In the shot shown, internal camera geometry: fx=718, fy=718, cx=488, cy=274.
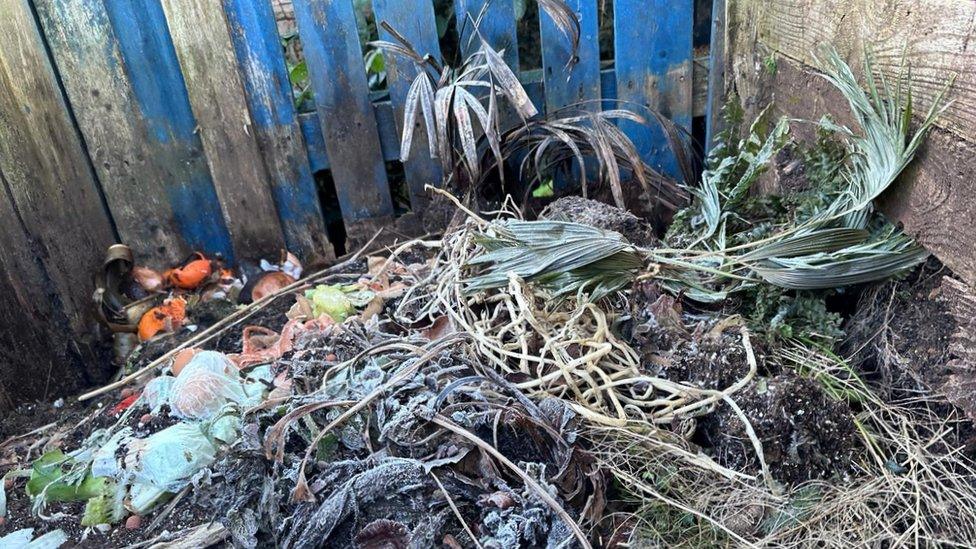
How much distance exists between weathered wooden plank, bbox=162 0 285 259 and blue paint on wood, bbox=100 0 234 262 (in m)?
0.07

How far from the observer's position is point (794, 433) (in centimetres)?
166

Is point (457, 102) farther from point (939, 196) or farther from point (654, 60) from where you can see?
point (939, 196)

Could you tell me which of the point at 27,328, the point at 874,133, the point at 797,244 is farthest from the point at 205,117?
the point at 874,133

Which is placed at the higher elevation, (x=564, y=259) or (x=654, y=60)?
(x=654, y=60)

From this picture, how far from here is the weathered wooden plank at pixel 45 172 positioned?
8.46ft

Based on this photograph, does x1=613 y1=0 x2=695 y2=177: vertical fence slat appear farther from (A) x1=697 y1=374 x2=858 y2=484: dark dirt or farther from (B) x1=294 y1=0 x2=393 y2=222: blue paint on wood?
(A) x1=697 y1=374 x2=858 y2=484: dark dirt

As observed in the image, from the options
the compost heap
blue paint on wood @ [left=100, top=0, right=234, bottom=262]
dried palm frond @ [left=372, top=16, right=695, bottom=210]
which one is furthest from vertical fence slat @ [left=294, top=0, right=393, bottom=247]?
the compost heap

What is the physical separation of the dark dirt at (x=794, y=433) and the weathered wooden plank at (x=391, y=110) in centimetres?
167

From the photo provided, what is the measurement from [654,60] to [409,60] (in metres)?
1.01

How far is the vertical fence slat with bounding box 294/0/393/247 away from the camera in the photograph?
287cm

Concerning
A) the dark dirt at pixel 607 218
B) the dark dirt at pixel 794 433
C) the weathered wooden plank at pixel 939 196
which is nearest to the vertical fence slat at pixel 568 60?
the dark dirt at pixel 607 218

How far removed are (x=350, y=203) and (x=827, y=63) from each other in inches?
77.6

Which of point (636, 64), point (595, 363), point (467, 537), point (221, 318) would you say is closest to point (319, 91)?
point (221, 318)

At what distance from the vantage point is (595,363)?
1.91 meters
